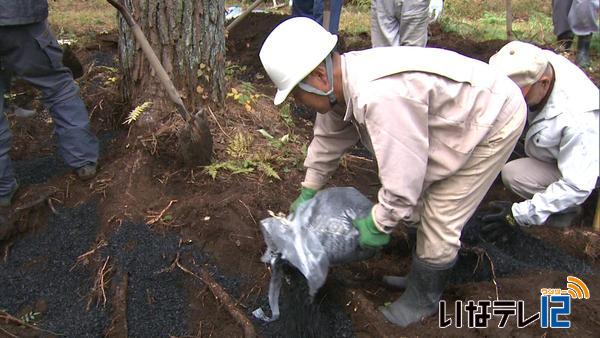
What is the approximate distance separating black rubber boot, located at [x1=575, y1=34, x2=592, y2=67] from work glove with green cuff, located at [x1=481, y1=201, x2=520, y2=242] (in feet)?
11.5

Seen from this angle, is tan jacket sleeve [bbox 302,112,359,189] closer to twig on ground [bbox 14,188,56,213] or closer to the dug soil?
the dug soil

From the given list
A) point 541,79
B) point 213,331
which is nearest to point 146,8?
point 213,331

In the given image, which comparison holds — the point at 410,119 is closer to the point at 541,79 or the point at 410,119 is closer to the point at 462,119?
the point at 462,119

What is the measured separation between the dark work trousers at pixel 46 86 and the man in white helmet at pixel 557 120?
2.48 metres

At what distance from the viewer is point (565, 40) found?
20.6 ft

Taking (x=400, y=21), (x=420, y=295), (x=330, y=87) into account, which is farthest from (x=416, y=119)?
(x=400, y=21)

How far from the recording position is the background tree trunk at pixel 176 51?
3.40 m

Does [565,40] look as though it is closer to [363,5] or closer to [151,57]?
[363,5]

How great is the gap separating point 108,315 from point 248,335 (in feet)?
2.41

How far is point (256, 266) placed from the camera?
275 cm

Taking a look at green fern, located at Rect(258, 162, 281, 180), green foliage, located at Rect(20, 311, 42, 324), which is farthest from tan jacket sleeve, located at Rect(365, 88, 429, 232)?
green foliage, located at Rect(20, 311, 42, 324)

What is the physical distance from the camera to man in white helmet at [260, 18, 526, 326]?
1986mm

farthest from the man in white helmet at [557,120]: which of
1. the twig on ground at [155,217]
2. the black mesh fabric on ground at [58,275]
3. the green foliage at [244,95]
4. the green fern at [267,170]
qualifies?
the black mesh fabric on ground at [58,275]

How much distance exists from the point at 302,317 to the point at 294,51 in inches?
48.6
